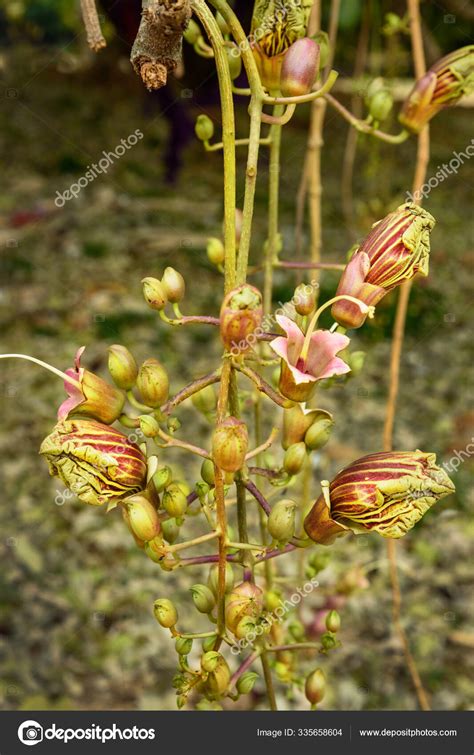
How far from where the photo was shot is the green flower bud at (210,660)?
501 millimetres

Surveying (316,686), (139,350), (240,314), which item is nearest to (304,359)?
(240,314)

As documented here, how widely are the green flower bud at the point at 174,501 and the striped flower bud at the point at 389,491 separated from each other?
0.30 ft

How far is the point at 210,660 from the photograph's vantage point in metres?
0.50

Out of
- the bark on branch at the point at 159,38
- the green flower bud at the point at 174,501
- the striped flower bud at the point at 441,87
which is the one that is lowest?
the green flower bud at the point at 174,501

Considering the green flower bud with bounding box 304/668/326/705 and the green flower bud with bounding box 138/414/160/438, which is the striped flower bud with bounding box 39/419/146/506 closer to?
the green flower bud with bounding box 138/414/160/438

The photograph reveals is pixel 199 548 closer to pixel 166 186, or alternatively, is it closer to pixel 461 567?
pixel 461 567

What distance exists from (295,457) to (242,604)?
Answer: 0.10m

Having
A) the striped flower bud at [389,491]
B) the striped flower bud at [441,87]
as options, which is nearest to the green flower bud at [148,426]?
the striped flower bud at [389,491]

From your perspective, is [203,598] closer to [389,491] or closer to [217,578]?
[217,578]

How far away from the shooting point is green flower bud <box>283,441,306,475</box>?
0.52 metres

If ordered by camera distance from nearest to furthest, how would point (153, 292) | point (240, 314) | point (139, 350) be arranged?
point (240, 314)
point (153, 292)
point (139, 350)

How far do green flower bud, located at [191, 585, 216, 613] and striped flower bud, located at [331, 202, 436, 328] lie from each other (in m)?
0.20

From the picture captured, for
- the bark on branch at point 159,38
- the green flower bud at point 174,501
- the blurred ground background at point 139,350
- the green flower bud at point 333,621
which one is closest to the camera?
the bark on branch at point 159,38

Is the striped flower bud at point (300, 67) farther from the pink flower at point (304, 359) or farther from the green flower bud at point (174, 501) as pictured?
the green flower bud at point (174, 501)
